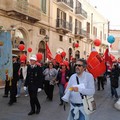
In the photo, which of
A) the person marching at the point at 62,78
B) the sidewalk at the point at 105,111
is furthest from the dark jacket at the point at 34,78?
the person marching at the point at 62,78

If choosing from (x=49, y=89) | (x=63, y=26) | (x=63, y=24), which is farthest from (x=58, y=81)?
(x=63, y=24)

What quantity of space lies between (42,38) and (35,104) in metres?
17.2

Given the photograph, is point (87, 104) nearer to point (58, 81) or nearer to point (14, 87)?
point (58, 81)

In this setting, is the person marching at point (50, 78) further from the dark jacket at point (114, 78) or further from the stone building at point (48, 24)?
the stone building at point (48, 24)

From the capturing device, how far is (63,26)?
29.9 meters

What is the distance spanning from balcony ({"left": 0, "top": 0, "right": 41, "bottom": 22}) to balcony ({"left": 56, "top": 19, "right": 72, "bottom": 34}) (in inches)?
206

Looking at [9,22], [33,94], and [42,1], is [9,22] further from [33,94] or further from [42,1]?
[33,94]

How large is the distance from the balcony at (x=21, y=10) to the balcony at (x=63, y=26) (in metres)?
5.24

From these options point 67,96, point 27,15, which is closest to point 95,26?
point 27,15

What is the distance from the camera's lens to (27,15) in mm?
21578

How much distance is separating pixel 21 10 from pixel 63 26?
945cm

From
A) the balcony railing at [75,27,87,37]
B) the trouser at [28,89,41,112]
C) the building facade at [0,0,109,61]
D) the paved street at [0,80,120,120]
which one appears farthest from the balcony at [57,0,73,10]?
the trouser at [28,89,41,112]

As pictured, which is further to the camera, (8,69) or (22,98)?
(22,98)

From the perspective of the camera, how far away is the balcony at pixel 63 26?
28.8m
